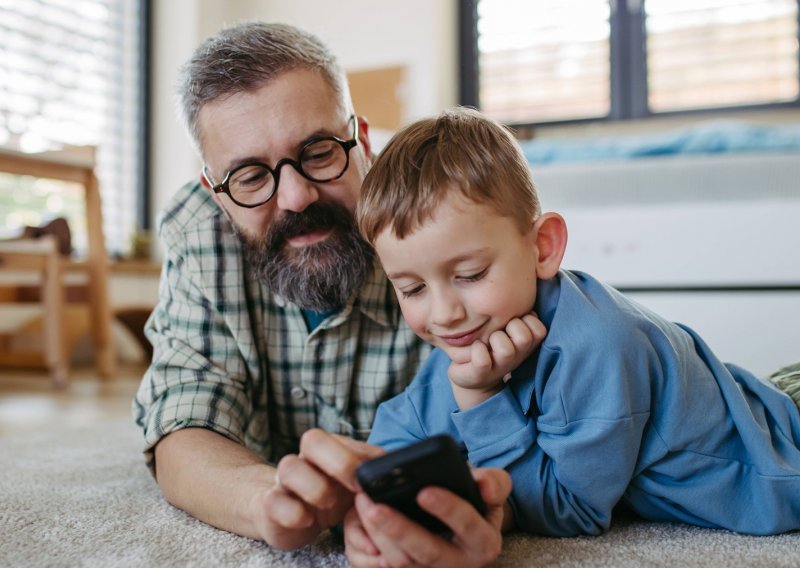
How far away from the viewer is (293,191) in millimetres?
932

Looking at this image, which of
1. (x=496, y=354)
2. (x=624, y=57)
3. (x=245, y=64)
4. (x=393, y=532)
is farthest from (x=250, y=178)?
(x=624, y=57)

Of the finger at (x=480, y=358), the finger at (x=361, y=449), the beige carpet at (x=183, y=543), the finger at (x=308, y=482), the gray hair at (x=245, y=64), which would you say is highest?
the gray hair at (x=245, y=64)

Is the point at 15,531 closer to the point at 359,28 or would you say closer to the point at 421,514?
the point at 421,514

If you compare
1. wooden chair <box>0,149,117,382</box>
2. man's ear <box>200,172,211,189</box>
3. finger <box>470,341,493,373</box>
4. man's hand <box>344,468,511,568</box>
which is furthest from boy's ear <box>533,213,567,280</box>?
wooden chair <box>0,149,117,382</box>

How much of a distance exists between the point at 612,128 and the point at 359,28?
121 centimetres

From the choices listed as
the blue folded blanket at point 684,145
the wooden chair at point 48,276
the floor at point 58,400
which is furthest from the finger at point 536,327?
the wooden chair at point 48,276

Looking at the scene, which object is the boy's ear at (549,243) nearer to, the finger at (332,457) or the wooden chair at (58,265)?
the finger at (332,457)

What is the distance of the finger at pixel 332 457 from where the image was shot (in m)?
0.59

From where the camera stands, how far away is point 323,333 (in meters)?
1.06

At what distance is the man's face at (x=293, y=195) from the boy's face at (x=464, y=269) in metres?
0.26

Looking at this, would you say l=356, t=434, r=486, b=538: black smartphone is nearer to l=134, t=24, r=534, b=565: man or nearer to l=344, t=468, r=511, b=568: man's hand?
l=344, t=468, r=511, b=568: man's hand

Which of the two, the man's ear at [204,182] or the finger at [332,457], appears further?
the man's ear at [204,182]

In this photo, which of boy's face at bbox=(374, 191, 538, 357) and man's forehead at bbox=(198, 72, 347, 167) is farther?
man's forehead at bbox=(198, 72, 347, 167)

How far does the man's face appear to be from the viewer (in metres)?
0.94
